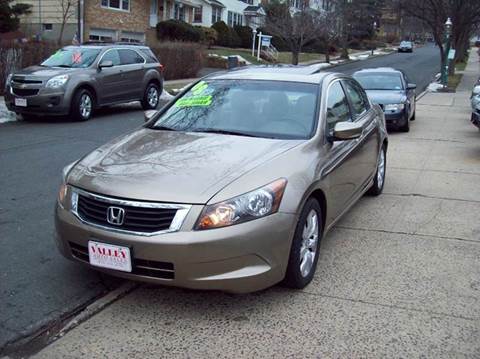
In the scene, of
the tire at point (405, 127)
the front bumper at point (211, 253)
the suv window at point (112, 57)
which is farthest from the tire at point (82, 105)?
the front bumper at point (211, 253)

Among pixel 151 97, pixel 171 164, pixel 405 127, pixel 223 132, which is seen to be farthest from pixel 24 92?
pixel 171 164

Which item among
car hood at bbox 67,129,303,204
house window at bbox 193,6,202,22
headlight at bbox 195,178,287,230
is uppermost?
Result: house window at bbox 193,6,202,22

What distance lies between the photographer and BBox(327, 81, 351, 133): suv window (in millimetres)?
4883

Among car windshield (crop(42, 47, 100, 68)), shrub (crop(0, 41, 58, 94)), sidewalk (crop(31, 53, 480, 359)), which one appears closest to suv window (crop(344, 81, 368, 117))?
sidewalk (crop(31, 53, 480, 359))

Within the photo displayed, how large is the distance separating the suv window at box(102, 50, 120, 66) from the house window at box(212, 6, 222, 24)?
Answer: 35.4 m

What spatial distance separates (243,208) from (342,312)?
39.8 inches

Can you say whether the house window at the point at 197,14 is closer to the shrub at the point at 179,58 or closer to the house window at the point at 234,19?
the house window at the point at 234,19

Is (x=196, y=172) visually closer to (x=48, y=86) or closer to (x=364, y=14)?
(x=48, y=86)

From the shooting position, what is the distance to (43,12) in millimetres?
32688

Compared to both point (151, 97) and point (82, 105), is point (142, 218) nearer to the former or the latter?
point (82, 105)

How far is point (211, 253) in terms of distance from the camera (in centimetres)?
340

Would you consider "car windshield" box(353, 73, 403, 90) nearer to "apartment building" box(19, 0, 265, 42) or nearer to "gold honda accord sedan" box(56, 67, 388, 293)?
"gold honda accord sedan" box(56, 67, 388, 293)

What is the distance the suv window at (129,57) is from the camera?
1424cm

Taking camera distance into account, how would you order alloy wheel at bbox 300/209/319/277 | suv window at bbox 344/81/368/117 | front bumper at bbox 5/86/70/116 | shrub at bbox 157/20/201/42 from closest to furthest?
alloy wheel at bbox 300/209/319/277, suv window at bbox 344/81/368/117, front bumper at bbox 5/86/70/116, shrub at bbox 157/20/201/42
